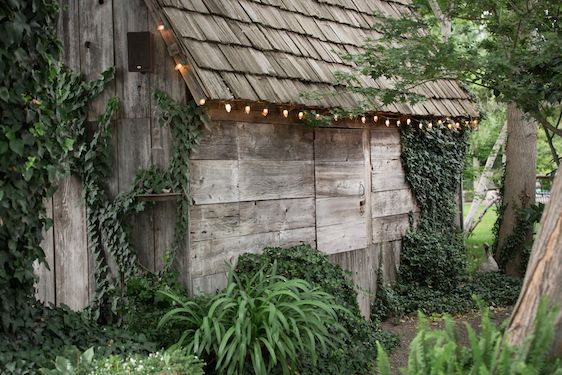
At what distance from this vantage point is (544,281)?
365 centimetres

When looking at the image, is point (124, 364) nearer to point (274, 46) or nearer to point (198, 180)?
point (198, 180)

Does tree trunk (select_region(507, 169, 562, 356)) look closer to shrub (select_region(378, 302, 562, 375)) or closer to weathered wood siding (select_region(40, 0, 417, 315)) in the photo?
shrub (select_region(378, 302, 562, 375))

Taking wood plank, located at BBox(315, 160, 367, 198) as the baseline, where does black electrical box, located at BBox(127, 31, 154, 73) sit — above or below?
above

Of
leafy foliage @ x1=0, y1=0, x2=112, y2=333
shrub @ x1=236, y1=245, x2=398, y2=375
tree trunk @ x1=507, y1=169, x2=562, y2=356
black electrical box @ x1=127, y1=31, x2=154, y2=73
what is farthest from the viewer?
shrub @ x1=236, y1=245, x2=398, y2=375

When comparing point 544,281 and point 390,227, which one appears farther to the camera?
point 390,227

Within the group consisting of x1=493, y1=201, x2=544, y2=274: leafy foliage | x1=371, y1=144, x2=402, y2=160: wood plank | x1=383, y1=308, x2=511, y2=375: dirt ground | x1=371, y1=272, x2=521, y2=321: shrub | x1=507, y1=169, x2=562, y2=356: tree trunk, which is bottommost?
x1=383, y1=308, x2=511, y2=375: dirt ground

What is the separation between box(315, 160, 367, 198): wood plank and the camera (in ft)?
28.6

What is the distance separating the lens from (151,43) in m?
6.96

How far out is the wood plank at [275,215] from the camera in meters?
7.52

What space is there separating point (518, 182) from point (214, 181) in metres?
7.04

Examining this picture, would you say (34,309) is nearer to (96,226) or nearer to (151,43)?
(96,226)

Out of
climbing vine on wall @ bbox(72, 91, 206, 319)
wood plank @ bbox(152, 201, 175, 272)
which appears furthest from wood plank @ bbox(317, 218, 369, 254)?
climbing vine on wall @ bbox(72, 91, 206, 319)

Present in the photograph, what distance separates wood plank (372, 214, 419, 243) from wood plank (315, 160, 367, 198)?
24.2 inches

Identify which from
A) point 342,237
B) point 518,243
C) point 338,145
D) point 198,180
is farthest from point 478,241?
point 198,180
